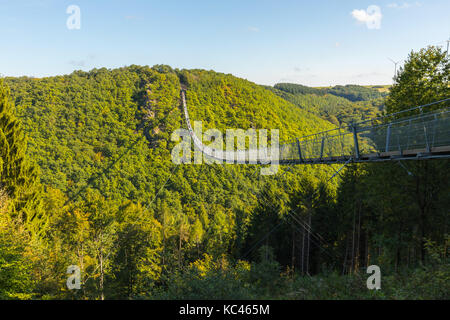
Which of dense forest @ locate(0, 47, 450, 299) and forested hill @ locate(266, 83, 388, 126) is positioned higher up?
forested hill @ locate(266, 83, 388, 126)

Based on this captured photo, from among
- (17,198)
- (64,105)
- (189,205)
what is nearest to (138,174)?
(189,205)

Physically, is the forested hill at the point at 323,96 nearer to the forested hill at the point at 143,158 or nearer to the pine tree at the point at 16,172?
the forested hill at the point at 143,158

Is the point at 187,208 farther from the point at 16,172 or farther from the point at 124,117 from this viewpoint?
the point at 16,172

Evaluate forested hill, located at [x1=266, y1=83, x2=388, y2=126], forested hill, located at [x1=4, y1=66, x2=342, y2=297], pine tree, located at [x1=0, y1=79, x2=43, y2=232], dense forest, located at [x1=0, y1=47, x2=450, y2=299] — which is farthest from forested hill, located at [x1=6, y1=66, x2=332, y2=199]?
forested hill, located at [x1=266, y1=83, x2=388, y2=126]

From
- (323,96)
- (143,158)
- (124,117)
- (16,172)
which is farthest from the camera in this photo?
(323,96)

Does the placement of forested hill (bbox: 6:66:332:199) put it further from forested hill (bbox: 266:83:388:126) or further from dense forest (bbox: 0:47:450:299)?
forested hill (bbox: 266:83:388:126)

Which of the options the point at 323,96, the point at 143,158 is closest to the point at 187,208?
the point at 143,158

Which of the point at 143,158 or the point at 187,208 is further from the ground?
the point at 143,158

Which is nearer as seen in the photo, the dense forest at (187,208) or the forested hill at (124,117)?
the dense forest at (187,208)

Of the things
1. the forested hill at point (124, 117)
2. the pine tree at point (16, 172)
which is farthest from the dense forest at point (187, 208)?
the forested hill at point (124, 117)
